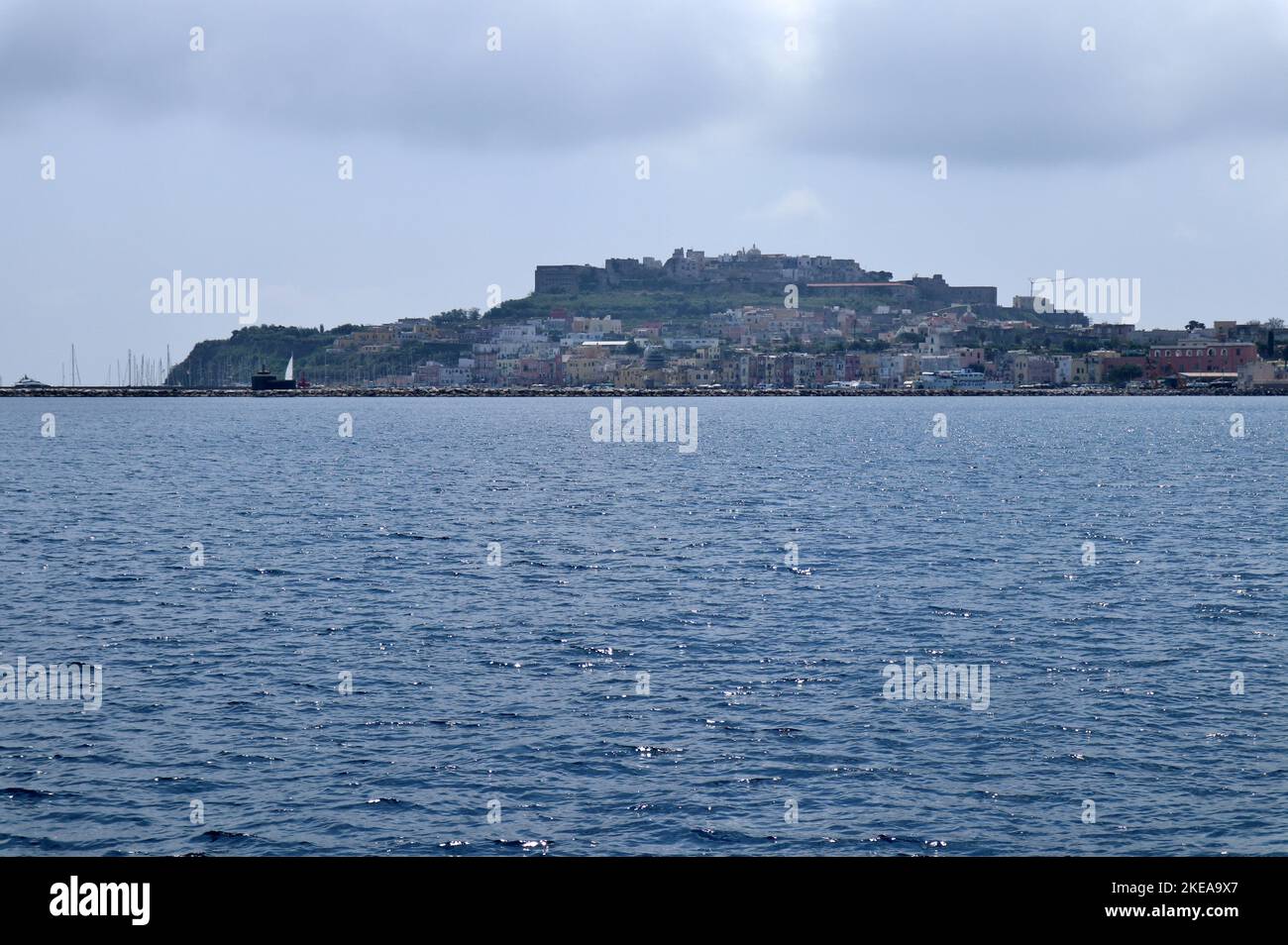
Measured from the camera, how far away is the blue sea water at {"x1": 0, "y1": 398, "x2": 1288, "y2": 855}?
18531 millimetres

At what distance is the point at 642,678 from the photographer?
27.5 metres

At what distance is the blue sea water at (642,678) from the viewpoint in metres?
18.5

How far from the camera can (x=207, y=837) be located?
699 inches

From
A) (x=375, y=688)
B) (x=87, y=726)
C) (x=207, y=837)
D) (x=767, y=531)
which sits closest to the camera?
(x=207, y=837)

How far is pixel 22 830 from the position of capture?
18.1 metres

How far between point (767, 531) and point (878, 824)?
38.4 meters

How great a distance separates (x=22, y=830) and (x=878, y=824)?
1195 centimetres

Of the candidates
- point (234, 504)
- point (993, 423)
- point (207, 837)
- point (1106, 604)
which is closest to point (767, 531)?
point (1106, 604)
